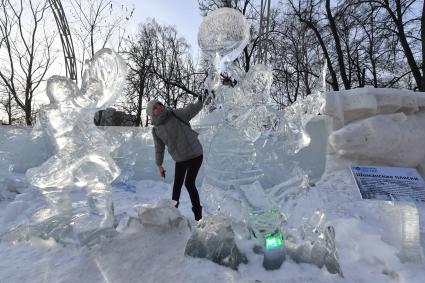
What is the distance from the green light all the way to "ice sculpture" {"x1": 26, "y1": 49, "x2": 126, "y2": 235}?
4.62ft

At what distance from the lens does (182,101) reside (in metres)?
19.1

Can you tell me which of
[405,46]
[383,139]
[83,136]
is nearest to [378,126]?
[383,139]

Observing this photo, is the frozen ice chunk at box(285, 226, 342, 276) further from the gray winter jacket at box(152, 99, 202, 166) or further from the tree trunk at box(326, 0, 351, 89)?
the tree trunk at box(326, 0, 351, 89)

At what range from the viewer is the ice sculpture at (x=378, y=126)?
18.2ft

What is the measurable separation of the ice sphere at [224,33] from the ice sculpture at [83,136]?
83 cm

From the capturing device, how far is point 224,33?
321 centimetres

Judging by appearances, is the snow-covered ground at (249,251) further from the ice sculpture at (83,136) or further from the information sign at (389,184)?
the ice sculpture at (83,136)

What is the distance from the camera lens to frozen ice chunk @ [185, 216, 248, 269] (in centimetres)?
258

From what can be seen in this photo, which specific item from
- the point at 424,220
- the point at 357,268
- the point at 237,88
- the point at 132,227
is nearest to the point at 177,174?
the point at 132,227

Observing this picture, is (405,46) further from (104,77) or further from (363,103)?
(104,77)

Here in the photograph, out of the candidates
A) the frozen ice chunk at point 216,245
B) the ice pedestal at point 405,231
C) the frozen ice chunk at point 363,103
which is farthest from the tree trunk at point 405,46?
the frozen ice chunk at point 216,245

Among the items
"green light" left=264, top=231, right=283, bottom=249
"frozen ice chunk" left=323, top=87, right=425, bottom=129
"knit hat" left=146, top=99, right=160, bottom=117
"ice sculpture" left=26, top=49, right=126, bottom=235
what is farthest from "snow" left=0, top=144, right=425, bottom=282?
"frozen ice chunk" left=323, top=87, right=425, bottom=129

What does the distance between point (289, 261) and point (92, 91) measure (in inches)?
82.7

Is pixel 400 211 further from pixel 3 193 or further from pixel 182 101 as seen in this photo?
pixel 182 101
